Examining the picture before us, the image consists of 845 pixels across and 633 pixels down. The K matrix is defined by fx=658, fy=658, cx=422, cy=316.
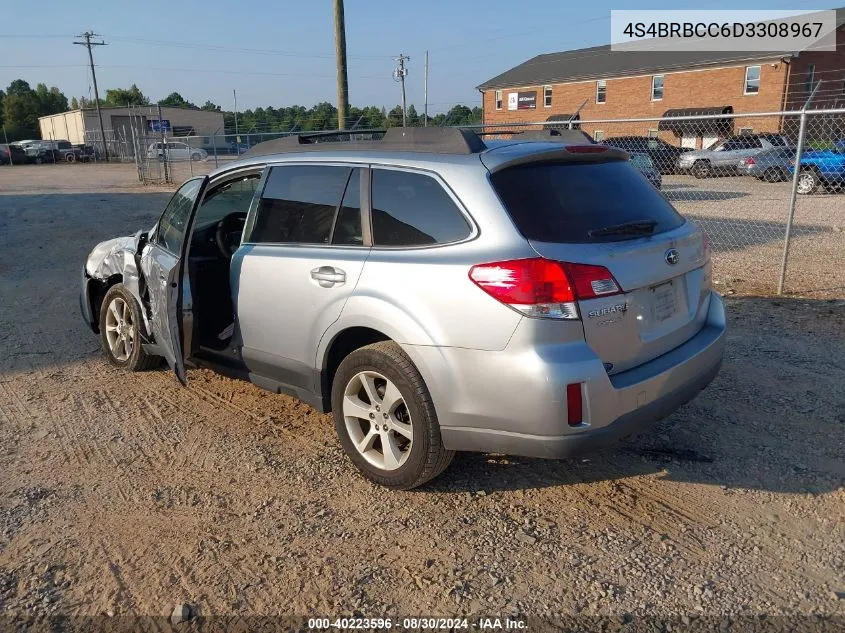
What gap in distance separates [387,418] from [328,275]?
827 millimetres

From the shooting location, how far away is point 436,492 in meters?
3.47

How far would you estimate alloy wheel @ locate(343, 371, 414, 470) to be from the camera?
3.34 metres

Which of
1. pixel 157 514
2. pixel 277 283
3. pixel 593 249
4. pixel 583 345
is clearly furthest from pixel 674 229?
pixel 157 514

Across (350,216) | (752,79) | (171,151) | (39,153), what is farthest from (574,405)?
(39,153)

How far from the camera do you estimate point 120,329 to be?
529 centimetres

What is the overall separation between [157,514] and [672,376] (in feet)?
8.68

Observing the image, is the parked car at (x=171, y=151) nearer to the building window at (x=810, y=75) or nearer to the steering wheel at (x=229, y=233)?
the steering wheel at (x=229, y=233)

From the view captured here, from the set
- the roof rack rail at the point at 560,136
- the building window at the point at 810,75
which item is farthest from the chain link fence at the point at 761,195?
the building window at the point at 810,75

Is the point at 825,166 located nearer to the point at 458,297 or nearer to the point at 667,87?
the point at 458,297

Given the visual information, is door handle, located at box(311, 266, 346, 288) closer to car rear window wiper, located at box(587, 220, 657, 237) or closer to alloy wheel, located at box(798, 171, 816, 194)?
car rear window wiper, located at box(587, 220, 657, 237)

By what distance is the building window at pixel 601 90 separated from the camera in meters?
44.6

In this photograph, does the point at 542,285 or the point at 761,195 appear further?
the point at 761,195

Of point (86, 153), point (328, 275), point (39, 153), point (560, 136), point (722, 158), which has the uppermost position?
point (560, 136)

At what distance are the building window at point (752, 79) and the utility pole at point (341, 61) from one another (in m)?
29.4
